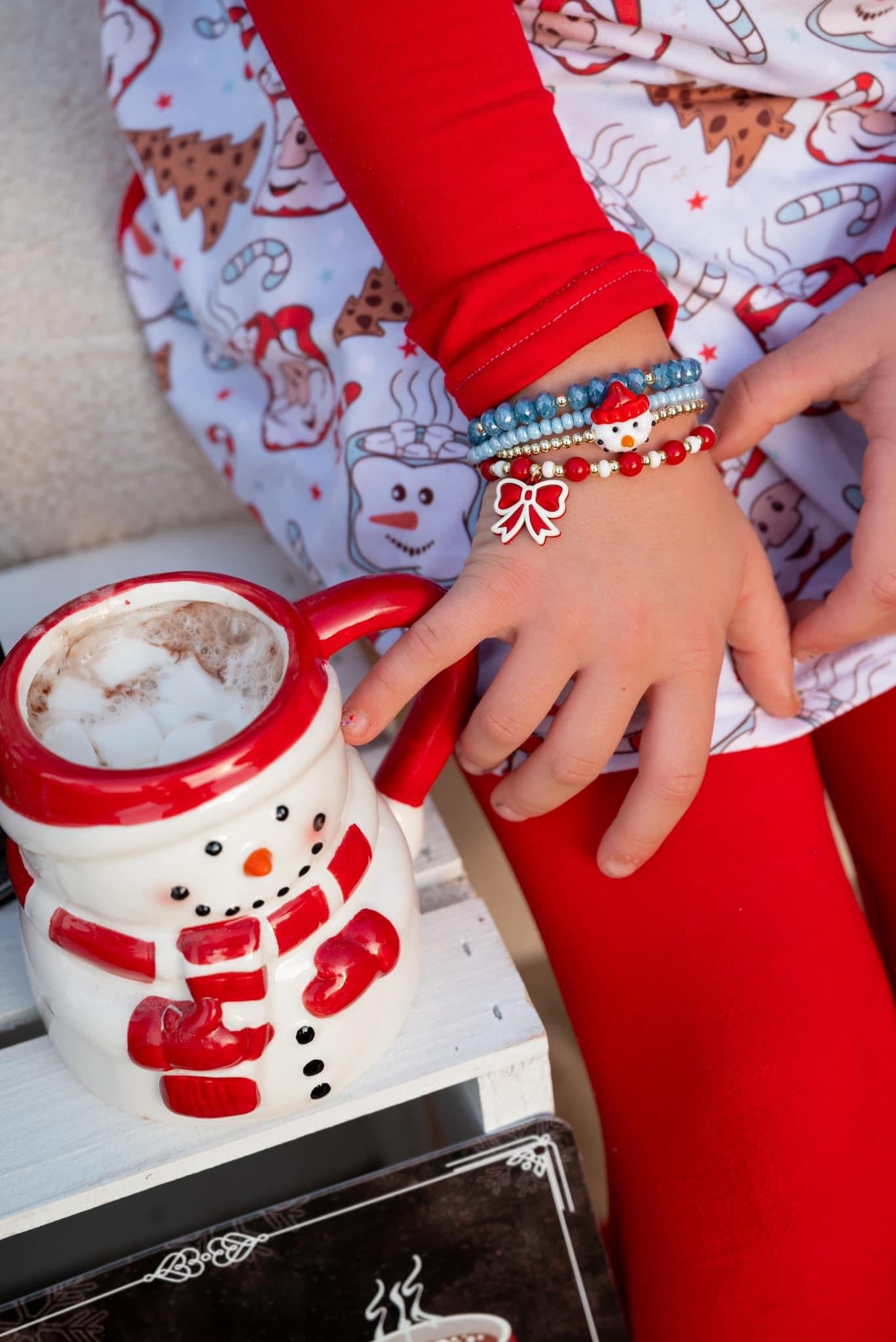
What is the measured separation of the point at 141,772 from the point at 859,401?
0.39 metres

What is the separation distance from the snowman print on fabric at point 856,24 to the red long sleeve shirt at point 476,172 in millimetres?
169

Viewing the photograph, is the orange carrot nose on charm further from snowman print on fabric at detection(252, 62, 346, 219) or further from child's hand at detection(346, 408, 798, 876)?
snowman print on fabric at detection(252, 62, 346, 219)

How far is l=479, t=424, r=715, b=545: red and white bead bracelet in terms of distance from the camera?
474mm

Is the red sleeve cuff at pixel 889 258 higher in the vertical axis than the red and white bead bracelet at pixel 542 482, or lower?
lower

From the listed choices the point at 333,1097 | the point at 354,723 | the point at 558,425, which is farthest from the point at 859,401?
the point at 333,1097

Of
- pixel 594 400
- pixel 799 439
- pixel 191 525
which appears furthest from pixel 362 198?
pixel 191 525

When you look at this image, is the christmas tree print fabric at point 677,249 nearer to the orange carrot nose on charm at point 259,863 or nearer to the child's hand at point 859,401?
the child's hand at point 859,401

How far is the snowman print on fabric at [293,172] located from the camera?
24.3 inches

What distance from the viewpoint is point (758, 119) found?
58cm

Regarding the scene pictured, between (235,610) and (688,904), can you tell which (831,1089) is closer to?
(688,904)

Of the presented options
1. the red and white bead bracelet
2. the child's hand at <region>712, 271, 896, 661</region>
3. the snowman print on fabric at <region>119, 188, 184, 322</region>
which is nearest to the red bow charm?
the red and white bead bracelet

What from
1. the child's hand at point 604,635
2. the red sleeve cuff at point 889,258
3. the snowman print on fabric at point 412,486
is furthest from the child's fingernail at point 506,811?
the red sleeve cuff at point 889,258

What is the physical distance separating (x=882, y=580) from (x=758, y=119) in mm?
250

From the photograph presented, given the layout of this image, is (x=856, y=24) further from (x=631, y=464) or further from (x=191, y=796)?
(x=191, y=796)
